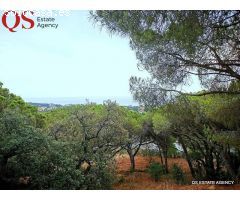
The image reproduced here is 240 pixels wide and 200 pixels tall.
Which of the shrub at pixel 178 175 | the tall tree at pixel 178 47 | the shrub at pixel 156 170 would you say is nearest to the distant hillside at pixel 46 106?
the tall tree at pixel 178 47

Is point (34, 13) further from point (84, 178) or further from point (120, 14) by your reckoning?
point (84, 178)

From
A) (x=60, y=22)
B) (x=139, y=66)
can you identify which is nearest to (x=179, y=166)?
(x=139, y=66)

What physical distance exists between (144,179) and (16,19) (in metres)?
2.77

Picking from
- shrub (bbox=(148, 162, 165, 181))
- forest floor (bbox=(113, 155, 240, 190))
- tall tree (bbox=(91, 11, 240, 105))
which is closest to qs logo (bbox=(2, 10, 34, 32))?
tall tree (bbox=(91, 11, 240, 105))

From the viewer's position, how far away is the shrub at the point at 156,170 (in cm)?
665

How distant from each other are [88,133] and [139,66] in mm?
1477

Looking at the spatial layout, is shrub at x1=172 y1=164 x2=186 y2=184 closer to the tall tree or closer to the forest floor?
the forest floor

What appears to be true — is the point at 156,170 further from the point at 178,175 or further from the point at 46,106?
the point at 46,106

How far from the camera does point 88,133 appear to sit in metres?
6.60

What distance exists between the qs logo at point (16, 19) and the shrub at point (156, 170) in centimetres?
278

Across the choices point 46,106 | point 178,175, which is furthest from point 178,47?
point 178,175

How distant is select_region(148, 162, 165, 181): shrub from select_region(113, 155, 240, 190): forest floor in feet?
0.24

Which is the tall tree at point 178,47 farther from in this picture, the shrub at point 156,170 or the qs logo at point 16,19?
the shrub at point 156,170

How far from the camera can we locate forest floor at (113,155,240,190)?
18.3 feet
